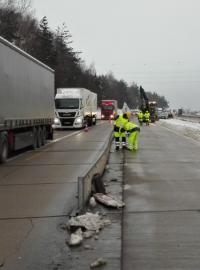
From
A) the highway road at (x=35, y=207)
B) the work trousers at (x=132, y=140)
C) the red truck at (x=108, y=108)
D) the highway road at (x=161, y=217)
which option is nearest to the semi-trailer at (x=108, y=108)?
the red truck at (x=108, y=108)

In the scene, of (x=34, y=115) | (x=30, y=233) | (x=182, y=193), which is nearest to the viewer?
(x=30, y=233)

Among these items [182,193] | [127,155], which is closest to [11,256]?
[182,193]

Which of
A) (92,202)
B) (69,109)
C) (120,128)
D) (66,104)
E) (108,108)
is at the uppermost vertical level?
(66,104)

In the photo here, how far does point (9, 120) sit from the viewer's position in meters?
18.6

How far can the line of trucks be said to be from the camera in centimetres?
1805

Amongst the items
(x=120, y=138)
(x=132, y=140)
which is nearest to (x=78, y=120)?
(x=120, y=138)

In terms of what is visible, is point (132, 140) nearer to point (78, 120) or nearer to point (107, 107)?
point (78, 120)

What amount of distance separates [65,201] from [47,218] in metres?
1.51

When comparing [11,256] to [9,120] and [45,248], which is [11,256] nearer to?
[45,248]

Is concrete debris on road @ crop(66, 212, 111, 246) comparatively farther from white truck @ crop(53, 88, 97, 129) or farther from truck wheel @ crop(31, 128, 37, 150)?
white truck @ crop(53, 88, 97, 129)

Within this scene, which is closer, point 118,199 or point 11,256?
A: point 11,256

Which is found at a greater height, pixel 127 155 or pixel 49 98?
pixel 49 98

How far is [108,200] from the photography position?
401 inches

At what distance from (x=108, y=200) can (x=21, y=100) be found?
11.1 metres
